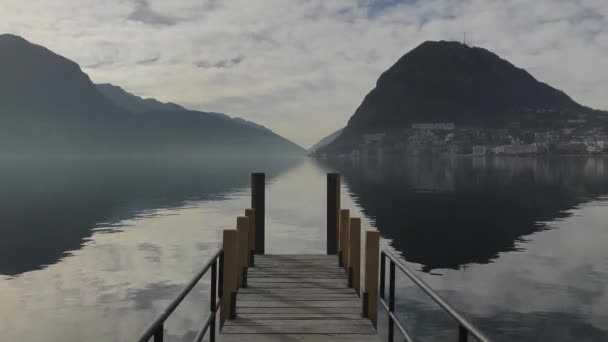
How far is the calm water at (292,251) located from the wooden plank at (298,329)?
1123cm

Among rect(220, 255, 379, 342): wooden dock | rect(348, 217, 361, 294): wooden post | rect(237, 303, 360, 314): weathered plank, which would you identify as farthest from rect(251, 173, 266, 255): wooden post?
rect(237, 303, 360, 314): weathered plank

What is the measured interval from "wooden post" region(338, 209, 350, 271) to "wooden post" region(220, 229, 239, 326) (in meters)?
4.04

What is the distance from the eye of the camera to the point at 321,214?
56625 mm

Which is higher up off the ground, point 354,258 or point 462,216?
point 354,258

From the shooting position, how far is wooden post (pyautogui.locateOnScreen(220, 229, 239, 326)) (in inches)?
331

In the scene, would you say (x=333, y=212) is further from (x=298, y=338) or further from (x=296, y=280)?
(x=298, y=338)

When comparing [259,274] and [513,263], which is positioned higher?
[259,274]

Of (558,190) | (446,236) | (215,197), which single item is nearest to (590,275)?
(446,236)

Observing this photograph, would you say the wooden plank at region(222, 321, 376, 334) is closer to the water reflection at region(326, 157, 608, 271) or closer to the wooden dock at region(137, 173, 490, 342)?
the wooden dock at region(137, 173, 490, 342)

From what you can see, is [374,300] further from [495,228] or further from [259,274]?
[495,228]

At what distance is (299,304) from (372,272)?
148 centimetres

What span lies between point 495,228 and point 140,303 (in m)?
35.9

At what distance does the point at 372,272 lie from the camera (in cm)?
884

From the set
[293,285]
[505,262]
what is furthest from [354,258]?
[505,262]
